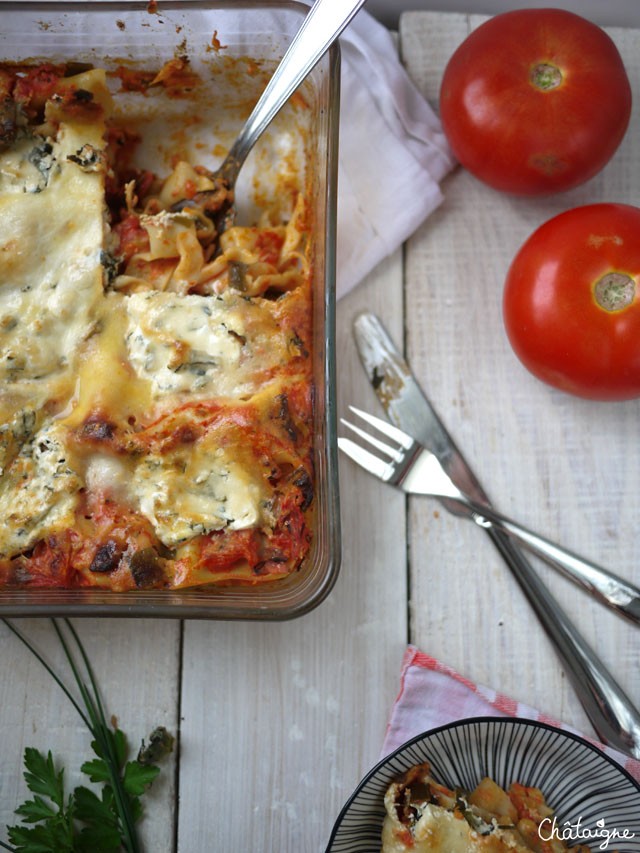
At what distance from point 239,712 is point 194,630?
0.16m

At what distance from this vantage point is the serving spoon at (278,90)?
127 cm

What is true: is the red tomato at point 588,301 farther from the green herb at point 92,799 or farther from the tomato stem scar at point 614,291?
the green herb at point 92,799

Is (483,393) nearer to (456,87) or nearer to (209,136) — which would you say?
(456,87)

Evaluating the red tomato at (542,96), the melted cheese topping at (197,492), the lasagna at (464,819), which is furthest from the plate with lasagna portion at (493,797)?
the red tomato at (542,96)

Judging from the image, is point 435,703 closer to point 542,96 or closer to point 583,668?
point 583,668

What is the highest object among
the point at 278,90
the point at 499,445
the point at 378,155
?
the point at 278,90

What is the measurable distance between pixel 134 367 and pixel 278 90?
50 cm

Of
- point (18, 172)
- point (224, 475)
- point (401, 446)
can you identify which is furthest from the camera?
point (401, 446)

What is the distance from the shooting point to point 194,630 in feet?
4.70

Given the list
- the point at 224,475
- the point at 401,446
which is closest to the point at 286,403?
the point at 224,475

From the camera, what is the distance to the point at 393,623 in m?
1.45

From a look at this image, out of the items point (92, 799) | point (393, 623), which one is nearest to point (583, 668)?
point (393, 623)

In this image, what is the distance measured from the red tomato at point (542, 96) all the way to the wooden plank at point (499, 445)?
0.15m

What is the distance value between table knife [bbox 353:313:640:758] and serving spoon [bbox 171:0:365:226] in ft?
1.05
